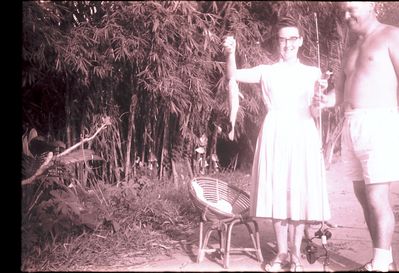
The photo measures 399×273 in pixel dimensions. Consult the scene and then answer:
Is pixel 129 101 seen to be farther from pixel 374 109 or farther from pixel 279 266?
pixel 374 109

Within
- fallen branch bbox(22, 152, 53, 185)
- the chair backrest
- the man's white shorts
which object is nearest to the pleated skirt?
the man's white shorts

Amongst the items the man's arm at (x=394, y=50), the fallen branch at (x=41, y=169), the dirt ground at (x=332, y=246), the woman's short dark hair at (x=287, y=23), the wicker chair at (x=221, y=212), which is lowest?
the dirt ground at (x=332, y=246)

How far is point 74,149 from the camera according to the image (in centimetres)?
507

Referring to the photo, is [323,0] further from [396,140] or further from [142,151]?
[142,151]

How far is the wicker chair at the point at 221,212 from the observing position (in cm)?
387

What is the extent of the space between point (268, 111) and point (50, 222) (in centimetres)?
191

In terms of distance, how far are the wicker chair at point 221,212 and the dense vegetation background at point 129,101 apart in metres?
0.73

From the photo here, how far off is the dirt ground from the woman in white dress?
1.30ft

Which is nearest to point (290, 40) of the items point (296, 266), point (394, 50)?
point (394, 50)

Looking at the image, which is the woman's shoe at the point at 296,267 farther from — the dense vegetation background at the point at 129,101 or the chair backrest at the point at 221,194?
the dense vegetation background at the point at 129,101

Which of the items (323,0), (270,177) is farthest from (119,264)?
(323,0)

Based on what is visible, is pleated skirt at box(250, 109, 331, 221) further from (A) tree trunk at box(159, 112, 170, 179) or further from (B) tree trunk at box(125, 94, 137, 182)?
(B) tree trunk at box(125, 94, 137, 182)

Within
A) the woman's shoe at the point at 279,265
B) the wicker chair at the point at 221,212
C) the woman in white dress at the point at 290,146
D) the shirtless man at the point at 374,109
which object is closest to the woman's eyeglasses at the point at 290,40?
the woman in white dress at the point at 290,146

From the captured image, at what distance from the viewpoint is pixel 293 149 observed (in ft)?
11.7
